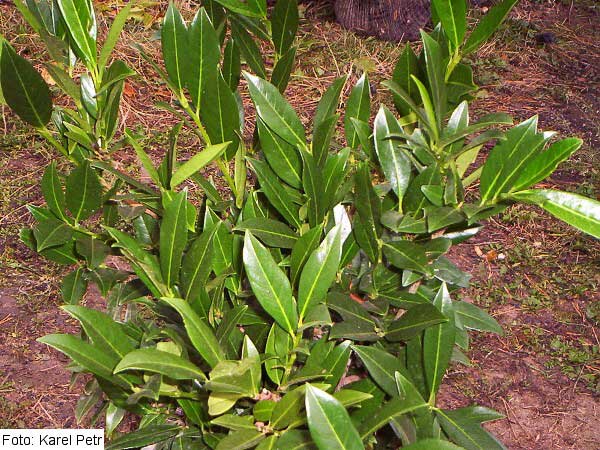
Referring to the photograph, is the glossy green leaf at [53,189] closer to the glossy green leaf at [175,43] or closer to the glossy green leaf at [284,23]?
the glossy green leaf at [175,43]

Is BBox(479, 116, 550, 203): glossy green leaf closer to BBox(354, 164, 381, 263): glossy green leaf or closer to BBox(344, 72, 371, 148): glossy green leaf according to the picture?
BBox(354, 164, 381, 263): glossy green leaf

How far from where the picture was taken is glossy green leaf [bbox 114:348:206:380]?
33.5 inches

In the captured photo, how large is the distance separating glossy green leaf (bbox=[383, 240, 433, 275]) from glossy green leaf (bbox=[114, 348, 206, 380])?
342mm

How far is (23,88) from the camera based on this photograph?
3.85 feet

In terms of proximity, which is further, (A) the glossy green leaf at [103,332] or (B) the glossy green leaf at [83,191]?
(B) the glossy green leaf at [83,191]

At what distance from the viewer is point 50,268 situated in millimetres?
2637

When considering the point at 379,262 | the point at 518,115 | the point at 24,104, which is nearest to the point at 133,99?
the point at 518,115

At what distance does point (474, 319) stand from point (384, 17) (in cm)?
286

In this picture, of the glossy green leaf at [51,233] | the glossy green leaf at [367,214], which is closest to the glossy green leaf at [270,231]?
the glossy green leaf at [367,214]

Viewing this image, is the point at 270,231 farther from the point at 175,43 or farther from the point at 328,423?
the point at 328,423

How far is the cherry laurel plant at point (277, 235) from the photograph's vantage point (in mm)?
972

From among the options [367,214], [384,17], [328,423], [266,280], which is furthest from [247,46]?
[384,17]

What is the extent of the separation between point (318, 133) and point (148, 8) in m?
3.03

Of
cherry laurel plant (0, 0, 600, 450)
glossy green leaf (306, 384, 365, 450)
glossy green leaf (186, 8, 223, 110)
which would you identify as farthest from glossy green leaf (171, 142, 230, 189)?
glossy green leaf (306, 384, 365, 450)
